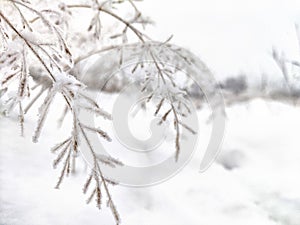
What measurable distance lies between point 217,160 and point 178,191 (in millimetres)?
541

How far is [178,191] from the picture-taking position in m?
1.69

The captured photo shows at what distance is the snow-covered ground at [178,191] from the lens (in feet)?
4.16

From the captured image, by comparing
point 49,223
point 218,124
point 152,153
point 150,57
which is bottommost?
point 49,223

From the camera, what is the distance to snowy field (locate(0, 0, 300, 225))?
1.33m

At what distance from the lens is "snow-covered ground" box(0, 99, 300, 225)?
1.27 metres

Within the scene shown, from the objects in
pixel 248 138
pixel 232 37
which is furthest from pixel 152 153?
pixel 232 37

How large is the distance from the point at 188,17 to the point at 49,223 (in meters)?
2.71

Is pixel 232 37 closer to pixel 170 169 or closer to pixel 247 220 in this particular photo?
pixel 170 169

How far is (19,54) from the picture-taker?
625 mm

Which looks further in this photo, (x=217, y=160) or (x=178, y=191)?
(x=217, y=160)

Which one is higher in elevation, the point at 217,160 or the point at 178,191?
the point at 217,160

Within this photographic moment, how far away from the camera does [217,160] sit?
217 centimetres

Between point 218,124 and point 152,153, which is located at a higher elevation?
point 218,124

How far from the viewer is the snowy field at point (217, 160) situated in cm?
133
